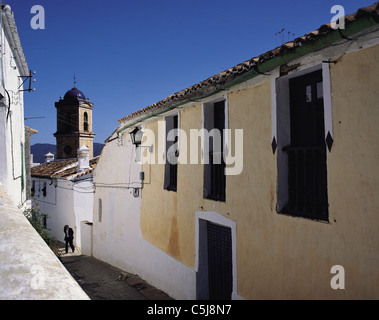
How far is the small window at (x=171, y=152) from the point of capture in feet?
28.6

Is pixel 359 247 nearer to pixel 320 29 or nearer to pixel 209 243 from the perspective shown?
pixel 320 29

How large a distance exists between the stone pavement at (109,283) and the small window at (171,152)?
3.06 m

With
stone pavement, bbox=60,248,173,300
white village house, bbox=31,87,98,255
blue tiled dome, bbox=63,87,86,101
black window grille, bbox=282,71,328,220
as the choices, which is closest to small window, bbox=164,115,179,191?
stone pavement, bbox=60,248,173,300

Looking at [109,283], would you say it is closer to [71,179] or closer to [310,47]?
[310,47]

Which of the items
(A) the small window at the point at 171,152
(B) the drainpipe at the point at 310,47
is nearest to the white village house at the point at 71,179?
(A) the small window at the point at 171,152

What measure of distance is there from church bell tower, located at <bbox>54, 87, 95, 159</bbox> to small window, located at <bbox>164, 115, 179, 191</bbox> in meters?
28.6

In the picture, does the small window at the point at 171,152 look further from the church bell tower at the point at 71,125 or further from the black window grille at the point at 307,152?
the church bell tower at the point at 71,125

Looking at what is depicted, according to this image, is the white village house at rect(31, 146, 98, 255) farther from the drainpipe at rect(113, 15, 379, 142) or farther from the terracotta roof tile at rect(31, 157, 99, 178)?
the drainpipe at rect(113, 15, 379, 142)

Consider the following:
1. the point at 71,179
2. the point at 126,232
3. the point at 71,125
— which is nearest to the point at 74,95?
the point at 71,125

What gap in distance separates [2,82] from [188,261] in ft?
19.9

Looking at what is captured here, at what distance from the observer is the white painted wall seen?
821 centimetres

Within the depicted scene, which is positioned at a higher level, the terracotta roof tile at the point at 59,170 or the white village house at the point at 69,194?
the terracotta roof tile at the point at 59,170

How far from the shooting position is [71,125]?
3559 centimetres

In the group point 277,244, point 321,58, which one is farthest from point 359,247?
point 321,58
